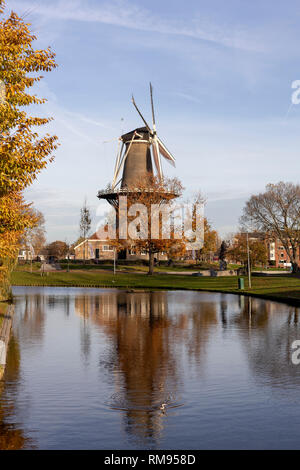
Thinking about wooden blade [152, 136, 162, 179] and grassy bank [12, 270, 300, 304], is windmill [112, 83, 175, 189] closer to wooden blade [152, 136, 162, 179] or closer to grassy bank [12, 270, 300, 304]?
wooden blade [152, 136, 162, 179]

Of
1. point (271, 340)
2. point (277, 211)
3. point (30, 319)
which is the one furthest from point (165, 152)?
point (271, 340)

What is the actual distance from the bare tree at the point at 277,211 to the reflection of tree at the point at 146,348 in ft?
136

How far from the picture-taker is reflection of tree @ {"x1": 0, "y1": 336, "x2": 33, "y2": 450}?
763cm

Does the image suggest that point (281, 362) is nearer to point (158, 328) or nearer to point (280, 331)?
point (280, 331)

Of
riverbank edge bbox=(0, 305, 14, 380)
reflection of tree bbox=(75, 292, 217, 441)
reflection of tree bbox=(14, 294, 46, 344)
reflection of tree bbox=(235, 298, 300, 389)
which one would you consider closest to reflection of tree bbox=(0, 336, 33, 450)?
riverbank edge bbox=(0, 305, 14, 380)

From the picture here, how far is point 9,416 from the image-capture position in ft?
29.5

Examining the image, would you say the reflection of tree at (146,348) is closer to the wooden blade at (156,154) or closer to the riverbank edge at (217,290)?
the riverbank edge at (217,290)

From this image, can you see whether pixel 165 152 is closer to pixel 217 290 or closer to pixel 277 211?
pixel 277 211

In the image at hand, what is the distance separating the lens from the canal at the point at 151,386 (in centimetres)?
800

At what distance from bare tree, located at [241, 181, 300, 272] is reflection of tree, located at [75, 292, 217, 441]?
136 ft

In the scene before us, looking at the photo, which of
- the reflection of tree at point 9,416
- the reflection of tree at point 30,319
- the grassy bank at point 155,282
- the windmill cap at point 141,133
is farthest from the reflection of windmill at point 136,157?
the reflection of tree at point 9,416

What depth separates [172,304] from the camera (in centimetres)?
3231

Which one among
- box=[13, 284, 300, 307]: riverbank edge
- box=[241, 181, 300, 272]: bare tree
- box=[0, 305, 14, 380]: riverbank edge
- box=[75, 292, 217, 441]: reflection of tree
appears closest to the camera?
box=[75, 292, 217, 441]: reflection of tree

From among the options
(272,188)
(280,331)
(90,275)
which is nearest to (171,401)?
(280,331)
